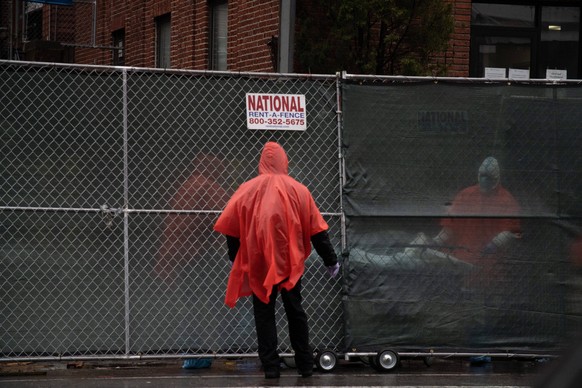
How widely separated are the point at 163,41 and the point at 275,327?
11.5 m

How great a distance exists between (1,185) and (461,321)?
3.94m

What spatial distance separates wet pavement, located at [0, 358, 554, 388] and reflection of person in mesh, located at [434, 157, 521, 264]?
3.32 ft

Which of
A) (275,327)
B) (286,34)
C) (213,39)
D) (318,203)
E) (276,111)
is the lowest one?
(275,327)

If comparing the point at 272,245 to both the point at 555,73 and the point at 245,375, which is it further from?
the point at 555,73

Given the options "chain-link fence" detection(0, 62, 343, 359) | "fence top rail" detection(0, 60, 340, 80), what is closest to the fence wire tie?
"chain-link fence" detection(0, 62, 343, 359)

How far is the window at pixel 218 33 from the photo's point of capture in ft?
53.5

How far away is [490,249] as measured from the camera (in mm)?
9078

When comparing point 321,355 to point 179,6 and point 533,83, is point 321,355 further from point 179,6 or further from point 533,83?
point 179,6

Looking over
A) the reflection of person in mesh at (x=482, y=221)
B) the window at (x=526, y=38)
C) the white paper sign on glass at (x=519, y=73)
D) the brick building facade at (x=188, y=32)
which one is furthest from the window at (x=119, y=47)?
the reflection of person in mesh at (x=482, y=221)

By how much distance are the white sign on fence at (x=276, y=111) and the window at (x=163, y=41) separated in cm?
1017

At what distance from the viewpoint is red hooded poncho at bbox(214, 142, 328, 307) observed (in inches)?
318

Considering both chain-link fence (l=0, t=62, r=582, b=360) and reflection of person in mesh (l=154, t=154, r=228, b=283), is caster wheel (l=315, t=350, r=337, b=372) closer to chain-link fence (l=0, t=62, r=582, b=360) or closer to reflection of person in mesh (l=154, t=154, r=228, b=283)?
chain-link fence (l=0, t=62, r=582, b=360)

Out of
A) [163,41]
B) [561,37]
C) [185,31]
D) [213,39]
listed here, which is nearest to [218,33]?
[213,39]

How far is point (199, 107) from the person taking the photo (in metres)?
8.73
